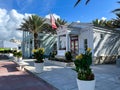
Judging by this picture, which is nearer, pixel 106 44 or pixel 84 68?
pixel 84 68

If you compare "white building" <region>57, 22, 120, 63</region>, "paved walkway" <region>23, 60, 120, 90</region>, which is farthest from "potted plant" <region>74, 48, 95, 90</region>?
"white building" <region>57, 22, 120, 63</region>

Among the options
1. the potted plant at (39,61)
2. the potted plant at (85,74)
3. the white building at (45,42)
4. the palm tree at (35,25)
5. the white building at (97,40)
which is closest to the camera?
the potted plant at (85,74)

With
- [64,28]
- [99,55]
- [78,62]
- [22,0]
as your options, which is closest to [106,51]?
[99,55]

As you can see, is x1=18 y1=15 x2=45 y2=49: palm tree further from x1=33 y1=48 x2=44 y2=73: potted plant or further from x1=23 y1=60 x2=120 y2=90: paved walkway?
x1=23 y1=60 x2=120 y2=90: paved walkway

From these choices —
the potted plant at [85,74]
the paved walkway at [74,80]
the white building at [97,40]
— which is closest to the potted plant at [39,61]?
the paved walkway at [74,80]

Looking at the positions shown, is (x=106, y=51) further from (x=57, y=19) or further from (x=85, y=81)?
(x=57, y=19)

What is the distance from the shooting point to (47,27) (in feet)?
108

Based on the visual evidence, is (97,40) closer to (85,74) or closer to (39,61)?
(39,61)

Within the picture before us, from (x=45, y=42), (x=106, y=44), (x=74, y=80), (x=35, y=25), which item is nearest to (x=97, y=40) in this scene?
(x=106, y=44)

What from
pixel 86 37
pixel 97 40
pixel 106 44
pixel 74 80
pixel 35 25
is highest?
pixel 35 25

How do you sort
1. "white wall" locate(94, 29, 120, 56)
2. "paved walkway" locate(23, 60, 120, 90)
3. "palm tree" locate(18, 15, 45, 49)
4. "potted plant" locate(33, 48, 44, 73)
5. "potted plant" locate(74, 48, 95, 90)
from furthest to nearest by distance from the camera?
"palm tree" locate(18, 15, 45, 49)
"white wall" locate(94, 29, 120, 56)
"potted plant" locate(33, 48, 44, 73)
"paved walkway" locate(23, 60, 120, 90)
"potted plant" locate(74, 48, 95, 90)

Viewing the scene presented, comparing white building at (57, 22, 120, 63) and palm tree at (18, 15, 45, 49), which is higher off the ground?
palm tree at (18, 15, 45, 49)

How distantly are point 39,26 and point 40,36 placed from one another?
90.0 inches

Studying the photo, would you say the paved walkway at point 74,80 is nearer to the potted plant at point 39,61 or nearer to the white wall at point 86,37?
the potted plant at point 39,61
